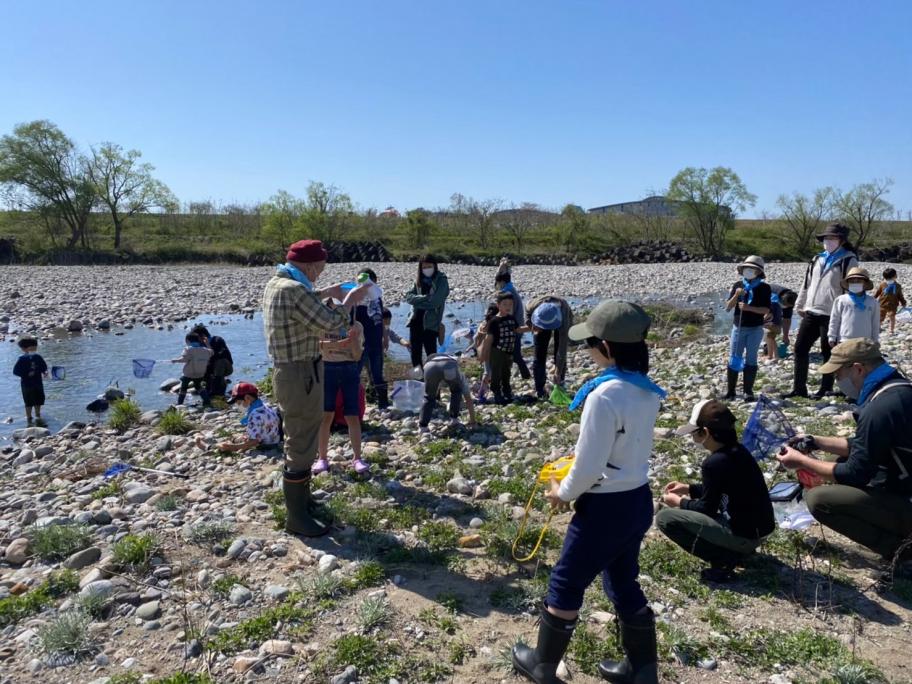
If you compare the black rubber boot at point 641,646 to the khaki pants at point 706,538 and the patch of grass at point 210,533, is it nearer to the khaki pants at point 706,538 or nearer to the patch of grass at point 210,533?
the khaki pants at point 706,538

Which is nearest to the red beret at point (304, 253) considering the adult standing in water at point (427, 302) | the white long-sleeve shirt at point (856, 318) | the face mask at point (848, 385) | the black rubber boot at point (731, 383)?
the face mask at point (848, 385)

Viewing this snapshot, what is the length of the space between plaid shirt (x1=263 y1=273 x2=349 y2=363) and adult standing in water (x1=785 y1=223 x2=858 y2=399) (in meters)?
6.83

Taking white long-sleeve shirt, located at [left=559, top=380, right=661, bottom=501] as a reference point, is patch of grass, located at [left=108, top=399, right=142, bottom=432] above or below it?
below

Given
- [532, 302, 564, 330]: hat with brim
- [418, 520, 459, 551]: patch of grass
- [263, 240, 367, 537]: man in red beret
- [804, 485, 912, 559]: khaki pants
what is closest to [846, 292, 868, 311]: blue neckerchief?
[532, 302, 564, 330]: hat with brim

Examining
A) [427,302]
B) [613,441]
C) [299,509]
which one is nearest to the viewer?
[613,441]

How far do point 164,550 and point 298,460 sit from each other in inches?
48.9

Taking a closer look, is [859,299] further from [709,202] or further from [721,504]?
[709,202]

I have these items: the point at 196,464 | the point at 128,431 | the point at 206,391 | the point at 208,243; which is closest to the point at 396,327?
the point at 206,391

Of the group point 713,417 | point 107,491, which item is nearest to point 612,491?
point 713,417

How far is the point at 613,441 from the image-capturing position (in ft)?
9.93

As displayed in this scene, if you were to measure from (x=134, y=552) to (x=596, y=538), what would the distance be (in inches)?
144

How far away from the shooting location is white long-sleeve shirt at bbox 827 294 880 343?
7910mm

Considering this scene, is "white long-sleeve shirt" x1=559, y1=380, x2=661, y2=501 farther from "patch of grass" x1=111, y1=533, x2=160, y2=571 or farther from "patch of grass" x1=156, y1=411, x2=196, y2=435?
"patch of grass" x1=156, y1=411, x2=196, y2=435

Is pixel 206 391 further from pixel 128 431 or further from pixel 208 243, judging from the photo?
pixel 208 243
